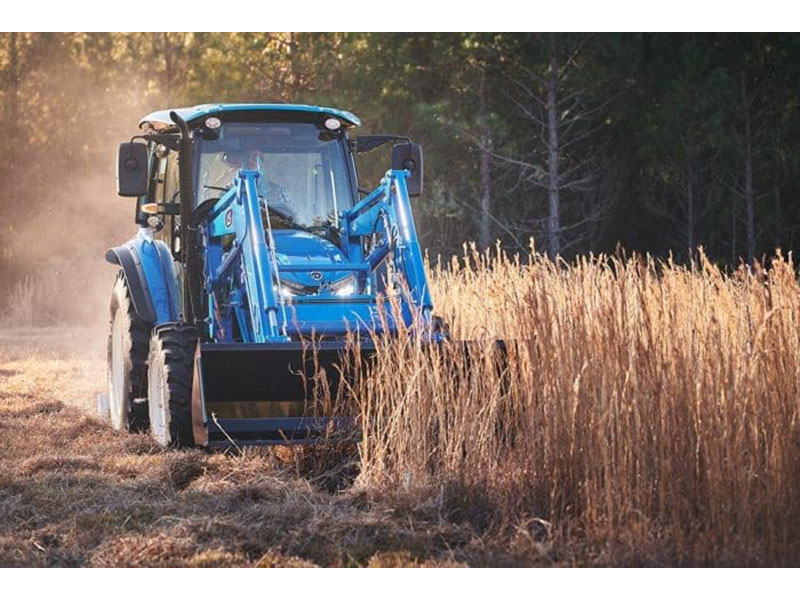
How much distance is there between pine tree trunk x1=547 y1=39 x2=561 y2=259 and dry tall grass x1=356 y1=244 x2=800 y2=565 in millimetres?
11182

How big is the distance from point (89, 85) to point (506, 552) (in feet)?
43.9

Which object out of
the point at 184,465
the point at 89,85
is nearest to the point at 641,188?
the point at 89,85

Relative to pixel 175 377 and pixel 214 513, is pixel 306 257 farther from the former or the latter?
pixel 214 513

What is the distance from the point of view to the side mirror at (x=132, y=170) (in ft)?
25.6

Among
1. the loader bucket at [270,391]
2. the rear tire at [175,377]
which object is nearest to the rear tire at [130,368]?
the rear tire at [175,377]

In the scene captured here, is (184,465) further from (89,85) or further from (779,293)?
(89,85)

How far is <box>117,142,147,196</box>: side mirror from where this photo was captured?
7789mm

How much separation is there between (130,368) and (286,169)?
4.90 feet

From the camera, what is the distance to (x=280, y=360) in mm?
6633

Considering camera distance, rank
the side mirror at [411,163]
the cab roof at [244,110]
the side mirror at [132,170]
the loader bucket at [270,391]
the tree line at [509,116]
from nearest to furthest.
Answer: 1. the loader bucket at [270,391]
2. the side mirror at [132,170]
3. the cab roof at [244,110]
4. the side mirror at [411,163]
5. the tree line at [509,116]

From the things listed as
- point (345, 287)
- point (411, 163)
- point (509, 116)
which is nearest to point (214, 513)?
point (345, 287)

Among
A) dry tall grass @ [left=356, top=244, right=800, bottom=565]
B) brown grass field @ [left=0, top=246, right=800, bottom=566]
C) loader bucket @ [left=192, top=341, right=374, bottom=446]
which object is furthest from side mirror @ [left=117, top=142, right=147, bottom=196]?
dry tall grass @ [left=356, top=244, right=800, bottom=565]

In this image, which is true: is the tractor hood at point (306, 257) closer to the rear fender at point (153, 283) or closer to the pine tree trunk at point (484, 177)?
the rear fender at point (153, 283)

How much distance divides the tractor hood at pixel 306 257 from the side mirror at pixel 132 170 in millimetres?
815
